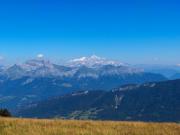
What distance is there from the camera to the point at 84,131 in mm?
16500

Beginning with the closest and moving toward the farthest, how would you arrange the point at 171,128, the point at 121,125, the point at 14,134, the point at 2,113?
the point at 14,134 → the point at 171,128 → the point at 121,125 → the point at 2,113

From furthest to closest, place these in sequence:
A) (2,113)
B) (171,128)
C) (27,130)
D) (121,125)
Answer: (2,113) → (121,125) → (171,128) → (27,130)

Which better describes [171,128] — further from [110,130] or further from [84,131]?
[84,131]

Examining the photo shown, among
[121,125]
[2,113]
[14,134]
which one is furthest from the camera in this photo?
[2,113]

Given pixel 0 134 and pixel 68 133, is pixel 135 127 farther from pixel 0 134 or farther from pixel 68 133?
pixel 0 134

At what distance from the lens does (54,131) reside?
16422 mm

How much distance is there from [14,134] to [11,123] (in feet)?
12.3

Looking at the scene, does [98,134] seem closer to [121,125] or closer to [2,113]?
[121,125]

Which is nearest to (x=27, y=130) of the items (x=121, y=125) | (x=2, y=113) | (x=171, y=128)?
(x=121, y=125)

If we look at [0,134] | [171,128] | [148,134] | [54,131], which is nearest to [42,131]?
[54,131]

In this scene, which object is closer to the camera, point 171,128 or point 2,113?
point 171,128

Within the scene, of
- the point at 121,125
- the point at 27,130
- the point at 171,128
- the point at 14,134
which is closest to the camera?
the point at 14,134

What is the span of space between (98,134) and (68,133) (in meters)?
1.33

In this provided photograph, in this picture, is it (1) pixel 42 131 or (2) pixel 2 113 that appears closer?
(1) pixel 42 131
